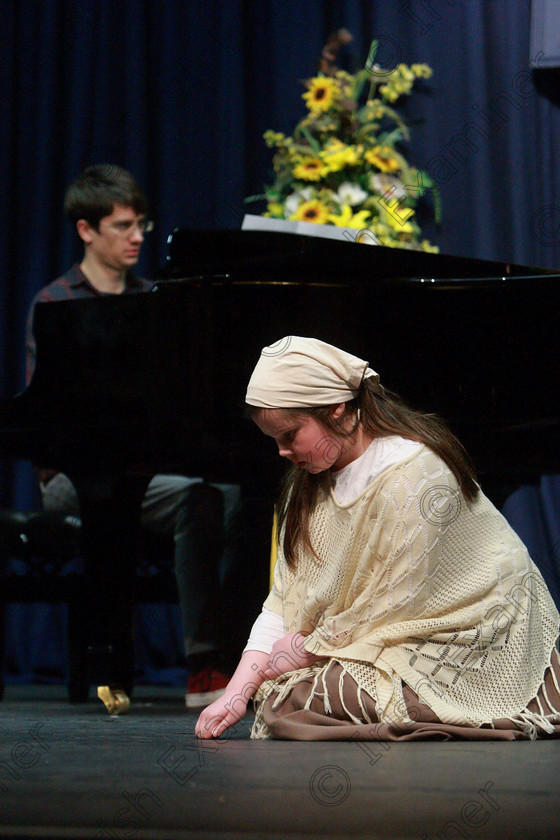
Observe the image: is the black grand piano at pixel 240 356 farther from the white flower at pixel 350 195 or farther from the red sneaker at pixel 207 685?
the white flower at pixel 350 195

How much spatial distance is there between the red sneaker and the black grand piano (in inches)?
9.9

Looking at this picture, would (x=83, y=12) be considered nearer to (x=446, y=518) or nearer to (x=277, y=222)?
(x=277, y=222)

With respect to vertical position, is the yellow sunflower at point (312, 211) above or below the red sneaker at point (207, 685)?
above

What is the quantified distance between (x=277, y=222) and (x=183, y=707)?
139 centimetres

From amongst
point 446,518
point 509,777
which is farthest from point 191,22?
point 509,777

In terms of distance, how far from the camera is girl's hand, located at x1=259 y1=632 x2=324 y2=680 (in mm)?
2039

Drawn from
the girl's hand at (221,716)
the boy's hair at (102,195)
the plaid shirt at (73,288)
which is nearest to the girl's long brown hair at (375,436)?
the girl's hand at (221,716)

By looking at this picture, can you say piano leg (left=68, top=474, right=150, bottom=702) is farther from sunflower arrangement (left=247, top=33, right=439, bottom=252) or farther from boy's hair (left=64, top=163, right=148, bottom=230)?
sunflower arrangement (left=247, top=33, right=439, bottom=252)

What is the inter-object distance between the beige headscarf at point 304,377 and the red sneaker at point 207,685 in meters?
1.24

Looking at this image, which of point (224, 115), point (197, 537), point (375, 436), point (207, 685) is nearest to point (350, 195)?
point (224, 115)

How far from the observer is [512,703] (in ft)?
6.51

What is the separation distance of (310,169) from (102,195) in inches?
36.7

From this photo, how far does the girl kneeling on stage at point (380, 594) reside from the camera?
6.40 feet

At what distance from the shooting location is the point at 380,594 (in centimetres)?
198
